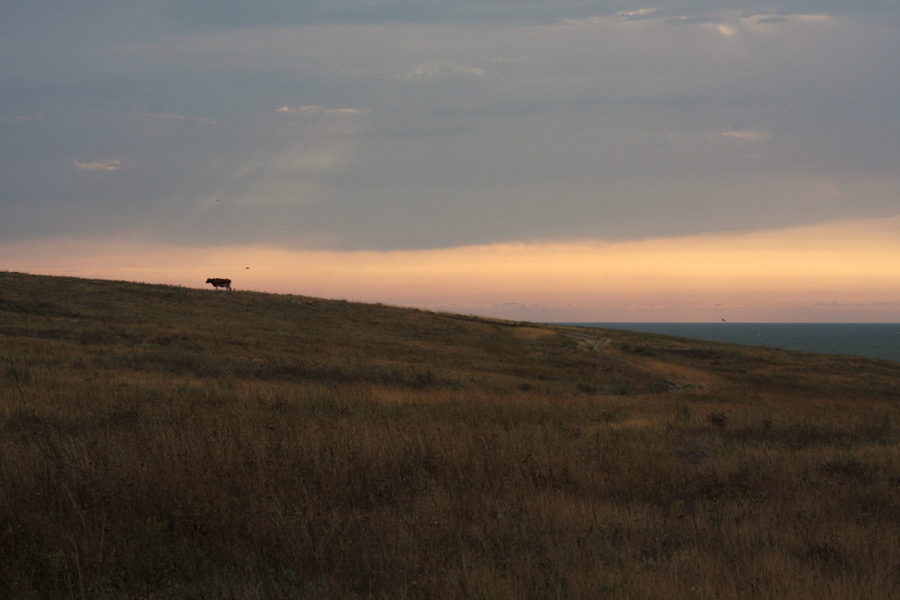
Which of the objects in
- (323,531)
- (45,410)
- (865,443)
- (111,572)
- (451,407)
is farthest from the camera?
(451,407)

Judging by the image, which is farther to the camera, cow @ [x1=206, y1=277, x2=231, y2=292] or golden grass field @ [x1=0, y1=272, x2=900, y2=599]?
cow @ [x1=206, y1=277, x2=231, y2=292]

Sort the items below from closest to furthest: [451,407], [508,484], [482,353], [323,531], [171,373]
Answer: [323,531] < [508,484] < [451,407] < [171,373] < [482,353]

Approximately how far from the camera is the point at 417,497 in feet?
19.3

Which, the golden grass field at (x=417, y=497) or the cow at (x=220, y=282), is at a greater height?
the cow at (x=220, y=282)

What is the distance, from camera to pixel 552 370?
32.2 m

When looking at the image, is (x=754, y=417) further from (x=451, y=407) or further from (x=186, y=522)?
(x=186, y=522)

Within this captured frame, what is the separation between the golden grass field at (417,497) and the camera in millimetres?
4242

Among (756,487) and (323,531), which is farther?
(756,487)

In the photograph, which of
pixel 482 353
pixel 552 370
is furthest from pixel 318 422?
pixel 482 353

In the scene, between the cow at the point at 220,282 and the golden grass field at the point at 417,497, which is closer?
the golden grass field at the point at 417,497

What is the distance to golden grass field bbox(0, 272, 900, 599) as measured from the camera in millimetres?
4242

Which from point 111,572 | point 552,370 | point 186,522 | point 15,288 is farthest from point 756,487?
point 15,288

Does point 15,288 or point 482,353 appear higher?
point 15,288

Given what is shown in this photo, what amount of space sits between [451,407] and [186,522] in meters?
8.63
